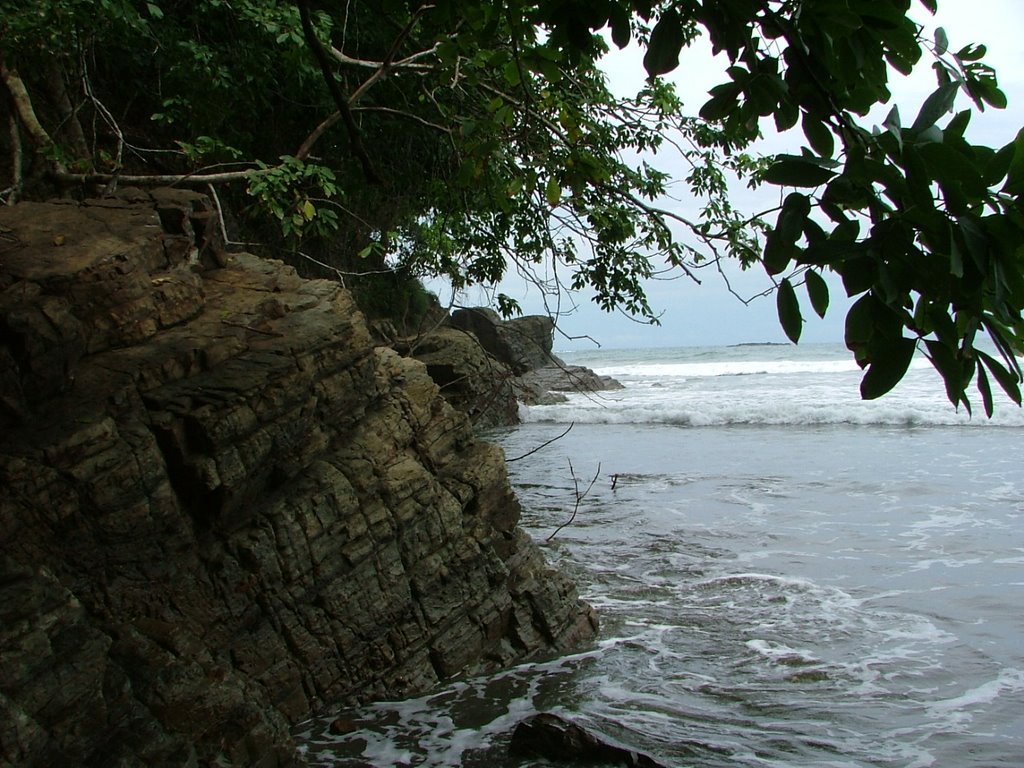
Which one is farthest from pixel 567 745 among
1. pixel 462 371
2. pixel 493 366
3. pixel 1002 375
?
pixel 462 371

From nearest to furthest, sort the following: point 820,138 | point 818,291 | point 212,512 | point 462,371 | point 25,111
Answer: point 818,291 → point 820,138 → point 212,512 → point 25,111 → point 462,371

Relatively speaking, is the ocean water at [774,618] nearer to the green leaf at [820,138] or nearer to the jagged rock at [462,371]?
the green leaf at [820,138]

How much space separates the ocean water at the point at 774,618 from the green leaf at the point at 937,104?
3253 millimetres

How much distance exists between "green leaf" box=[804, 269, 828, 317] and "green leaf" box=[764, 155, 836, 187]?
0.49 ft

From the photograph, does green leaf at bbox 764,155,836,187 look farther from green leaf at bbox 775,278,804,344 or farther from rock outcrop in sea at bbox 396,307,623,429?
rock outcrop in sea at bbox 396,307,623,429

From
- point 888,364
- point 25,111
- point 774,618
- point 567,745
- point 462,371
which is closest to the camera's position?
point 888,364

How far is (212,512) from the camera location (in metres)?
4.05

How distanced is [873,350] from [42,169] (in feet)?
19.0

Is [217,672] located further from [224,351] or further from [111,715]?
[224,351]

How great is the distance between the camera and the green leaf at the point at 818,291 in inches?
60.5

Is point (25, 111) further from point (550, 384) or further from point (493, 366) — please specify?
point (550, 384)

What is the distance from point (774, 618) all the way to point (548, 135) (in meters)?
3.52

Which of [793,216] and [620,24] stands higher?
[620,24]

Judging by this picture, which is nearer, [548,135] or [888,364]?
[888,364]
